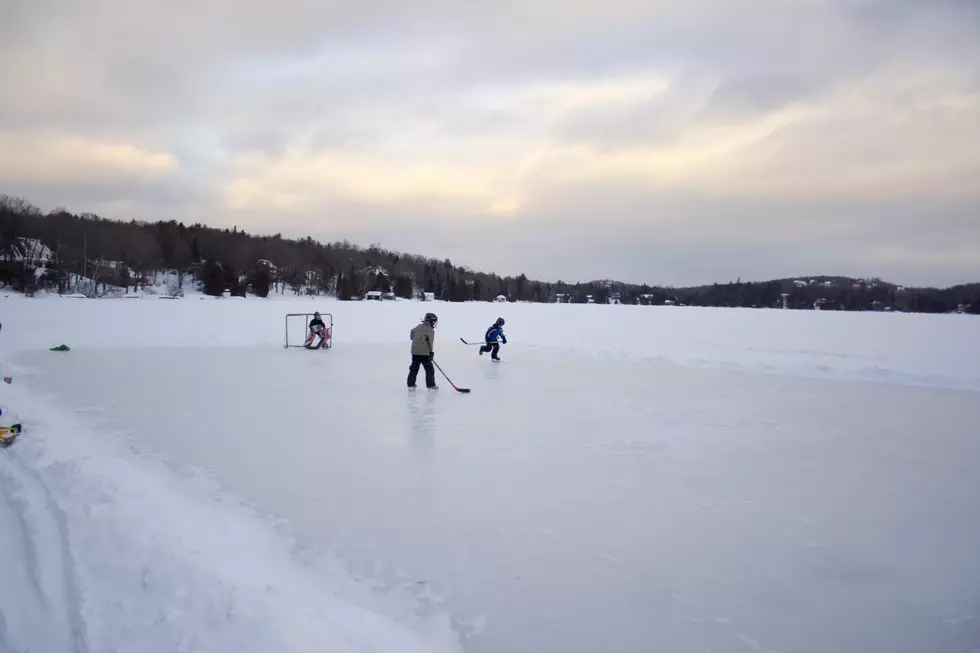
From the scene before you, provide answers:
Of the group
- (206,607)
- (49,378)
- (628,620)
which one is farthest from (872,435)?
(49,378)

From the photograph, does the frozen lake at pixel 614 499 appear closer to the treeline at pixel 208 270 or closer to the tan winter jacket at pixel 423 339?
the tan winter jacket at pixel 423 339

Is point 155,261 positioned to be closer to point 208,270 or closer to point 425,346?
point 208,270

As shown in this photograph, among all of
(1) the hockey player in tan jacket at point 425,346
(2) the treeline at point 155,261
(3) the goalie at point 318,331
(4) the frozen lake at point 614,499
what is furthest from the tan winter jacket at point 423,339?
(2) the treeline at point 155,261

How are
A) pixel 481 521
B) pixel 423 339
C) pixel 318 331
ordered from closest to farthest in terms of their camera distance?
1. pixel 481 521
2. pixel 423 339
3. pixel 318 331

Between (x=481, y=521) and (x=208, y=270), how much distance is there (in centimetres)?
6693

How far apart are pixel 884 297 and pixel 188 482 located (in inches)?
4278

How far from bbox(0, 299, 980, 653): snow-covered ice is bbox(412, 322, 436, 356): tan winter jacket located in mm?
721

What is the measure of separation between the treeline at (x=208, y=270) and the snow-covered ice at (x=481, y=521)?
165 ft

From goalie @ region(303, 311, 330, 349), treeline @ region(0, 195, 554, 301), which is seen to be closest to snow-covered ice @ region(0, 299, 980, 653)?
goalie @ region(303, 311, 330, 349)

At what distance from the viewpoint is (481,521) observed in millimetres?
3594

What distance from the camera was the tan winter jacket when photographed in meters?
8.45

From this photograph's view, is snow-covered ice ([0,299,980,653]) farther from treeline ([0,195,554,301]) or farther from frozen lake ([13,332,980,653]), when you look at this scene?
treeline ([0,195,554,301])

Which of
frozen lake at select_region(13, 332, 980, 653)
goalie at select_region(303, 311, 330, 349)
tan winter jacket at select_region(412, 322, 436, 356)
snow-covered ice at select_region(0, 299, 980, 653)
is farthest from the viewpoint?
goalie at select_region(303, 311, 330, 349)

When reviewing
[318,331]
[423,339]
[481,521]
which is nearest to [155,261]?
[318,331]
